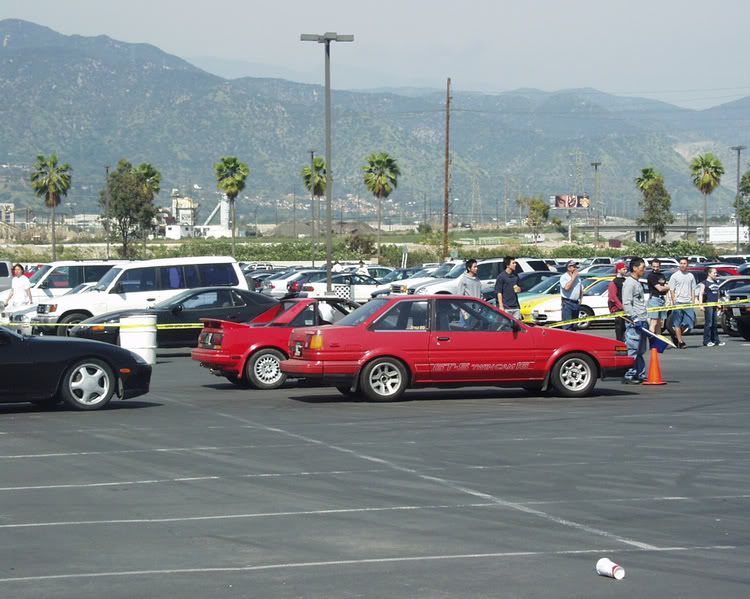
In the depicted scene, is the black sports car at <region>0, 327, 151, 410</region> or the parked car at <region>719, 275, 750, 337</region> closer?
the black sports car at <region>0, 327, 151, 410</region>

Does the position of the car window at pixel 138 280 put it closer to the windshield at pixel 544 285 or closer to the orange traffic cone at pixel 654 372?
the windshield at pixel 544 285

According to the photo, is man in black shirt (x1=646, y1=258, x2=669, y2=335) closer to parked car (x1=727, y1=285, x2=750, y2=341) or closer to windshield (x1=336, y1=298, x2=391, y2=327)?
parked car (x1=727, y1=285, x2=750, y2=341)

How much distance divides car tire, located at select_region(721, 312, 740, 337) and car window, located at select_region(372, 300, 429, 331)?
15025 millimetres

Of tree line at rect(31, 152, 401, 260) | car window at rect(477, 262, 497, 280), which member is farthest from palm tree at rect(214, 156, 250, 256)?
car window at rect(477, 262, 497, 280)

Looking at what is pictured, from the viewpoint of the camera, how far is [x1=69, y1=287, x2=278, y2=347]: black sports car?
25.2 metres

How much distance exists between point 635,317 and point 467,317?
3418 mm

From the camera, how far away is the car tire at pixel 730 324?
30.0m

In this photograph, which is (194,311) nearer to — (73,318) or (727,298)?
(73,318)

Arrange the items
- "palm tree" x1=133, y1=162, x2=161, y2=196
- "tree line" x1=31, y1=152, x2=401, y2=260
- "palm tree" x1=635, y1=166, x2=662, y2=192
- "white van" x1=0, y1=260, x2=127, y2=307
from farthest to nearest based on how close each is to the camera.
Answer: "palm tree" x1=635, y1=166, x2=662, y2=192 < "palm tree" x1=133, y1=162, x2=161, y2=196 < "tree line" x1=31, y1=152, x2=401, y2=260 < "white van" x1=0, y1=260, x2=127, y2=307

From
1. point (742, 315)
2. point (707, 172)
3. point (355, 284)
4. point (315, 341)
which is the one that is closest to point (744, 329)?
point (742, 315)

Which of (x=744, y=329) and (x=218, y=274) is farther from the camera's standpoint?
(x=218, y=274)

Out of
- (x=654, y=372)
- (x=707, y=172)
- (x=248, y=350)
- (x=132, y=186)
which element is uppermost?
(x=707, y=172)

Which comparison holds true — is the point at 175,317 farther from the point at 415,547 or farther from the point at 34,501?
the point at 415,547

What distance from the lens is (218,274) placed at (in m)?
29.0
